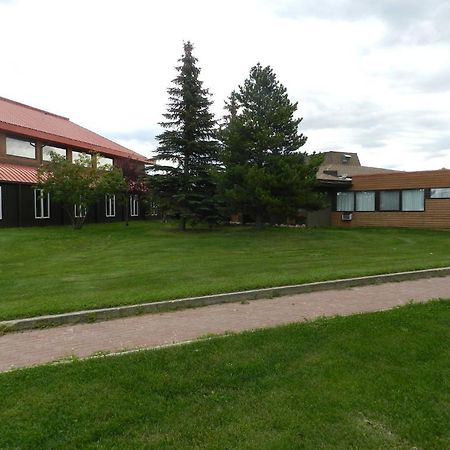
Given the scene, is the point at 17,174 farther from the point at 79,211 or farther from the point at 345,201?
the point at 345,201

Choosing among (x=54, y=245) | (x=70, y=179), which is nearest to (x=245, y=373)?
(x=54, y=245)

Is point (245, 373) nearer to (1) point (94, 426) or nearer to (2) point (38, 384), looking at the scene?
(1) point (94, 426)

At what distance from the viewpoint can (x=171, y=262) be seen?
41.9ft

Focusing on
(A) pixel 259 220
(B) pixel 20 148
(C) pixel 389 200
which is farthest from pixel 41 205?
(C) pixel 389 200

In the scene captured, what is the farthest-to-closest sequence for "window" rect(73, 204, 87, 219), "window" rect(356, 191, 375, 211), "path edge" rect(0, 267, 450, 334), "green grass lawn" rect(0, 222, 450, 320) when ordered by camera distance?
"window" rect(356, 191, 375, 211)
"window" rect(73, 204, 87, 219)
"green grass lawn" rect(0, 222, 450, 320)
"path edge" rect(0, 267, 450, 334)

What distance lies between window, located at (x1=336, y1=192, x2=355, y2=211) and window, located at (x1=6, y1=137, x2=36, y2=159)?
20628 mm

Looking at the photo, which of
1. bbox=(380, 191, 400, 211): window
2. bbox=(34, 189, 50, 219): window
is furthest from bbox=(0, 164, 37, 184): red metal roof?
bbox=(380, 191, 400, 211): window

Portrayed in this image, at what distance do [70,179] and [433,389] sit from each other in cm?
2257

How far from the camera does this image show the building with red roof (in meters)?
26.0

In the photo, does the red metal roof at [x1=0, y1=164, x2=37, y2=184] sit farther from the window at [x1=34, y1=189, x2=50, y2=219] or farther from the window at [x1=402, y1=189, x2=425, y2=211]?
the window at [x1=402, y1=189, x2=425, y2=211]

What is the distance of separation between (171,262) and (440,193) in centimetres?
1892

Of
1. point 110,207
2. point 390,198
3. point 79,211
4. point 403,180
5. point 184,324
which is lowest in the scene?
point 184,324

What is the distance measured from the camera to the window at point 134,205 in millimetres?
38338

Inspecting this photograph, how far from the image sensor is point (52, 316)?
21.7ft
